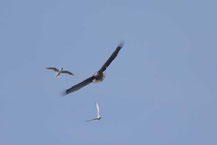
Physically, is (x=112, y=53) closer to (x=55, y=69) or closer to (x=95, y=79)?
(x=95, y=79)

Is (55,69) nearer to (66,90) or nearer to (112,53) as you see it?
(66,90)

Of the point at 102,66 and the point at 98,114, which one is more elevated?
the point at 102,66

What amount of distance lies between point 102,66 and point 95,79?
3.14 metres

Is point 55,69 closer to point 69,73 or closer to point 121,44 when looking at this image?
point 69,73

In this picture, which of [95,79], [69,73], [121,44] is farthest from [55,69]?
[121,44]

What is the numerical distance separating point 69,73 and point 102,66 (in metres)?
9.07

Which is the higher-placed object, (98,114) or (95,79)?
(95,79)

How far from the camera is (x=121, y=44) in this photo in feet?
256

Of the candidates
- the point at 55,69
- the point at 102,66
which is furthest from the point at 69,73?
the point at 102,66

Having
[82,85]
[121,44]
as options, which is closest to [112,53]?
[121,44]

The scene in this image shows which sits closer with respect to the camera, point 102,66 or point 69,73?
point 102,66

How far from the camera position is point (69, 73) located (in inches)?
3438

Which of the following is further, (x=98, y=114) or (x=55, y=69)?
(x=55, y=69)

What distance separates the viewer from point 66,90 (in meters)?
84.3
